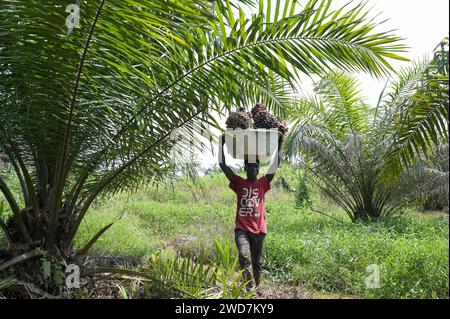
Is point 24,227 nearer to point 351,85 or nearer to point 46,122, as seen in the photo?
point 46,122

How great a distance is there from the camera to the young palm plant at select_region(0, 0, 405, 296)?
122 inches

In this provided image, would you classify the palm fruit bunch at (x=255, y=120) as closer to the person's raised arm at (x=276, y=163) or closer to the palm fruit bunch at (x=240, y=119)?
the palm fruit bunch at (x=240, y=119)

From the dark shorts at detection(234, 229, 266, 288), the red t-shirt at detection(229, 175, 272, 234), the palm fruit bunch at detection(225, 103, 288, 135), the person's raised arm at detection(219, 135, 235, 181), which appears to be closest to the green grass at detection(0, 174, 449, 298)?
the dark shorts at detection(234, 229, 266, 288)

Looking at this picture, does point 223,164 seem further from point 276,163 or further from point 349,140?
point 349,140

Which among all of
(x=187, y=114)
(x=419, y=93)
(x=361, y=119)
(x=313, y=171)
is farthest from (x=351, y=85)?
(x=187, y=114)

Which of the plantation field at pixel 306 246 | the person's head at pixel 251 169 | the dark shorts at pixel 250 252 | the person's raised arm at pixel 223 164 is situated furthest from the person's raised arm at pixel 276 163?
the plantation field at pixel 306 246

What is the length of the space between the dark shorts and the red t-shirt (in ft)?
0.18

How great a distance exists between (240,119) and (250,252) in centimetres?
117

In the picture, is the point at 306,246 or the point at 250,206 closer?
the point at 250,206

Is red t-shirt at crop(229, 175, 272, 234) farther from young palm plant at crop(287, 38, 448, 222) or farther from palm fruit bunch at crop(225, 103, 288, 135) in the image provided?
young palm plant at crop(287, 38, 448, 222)

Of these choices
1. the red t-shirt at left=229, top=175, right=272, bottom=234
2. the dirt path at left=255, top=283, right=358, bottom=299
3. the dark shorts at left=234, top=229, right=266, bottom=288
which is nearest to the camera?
the dark shorts at left=234, top=229, right=266, bottom=288

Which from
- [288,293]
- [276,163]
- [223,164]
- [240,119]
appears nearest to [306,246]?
[288,293]

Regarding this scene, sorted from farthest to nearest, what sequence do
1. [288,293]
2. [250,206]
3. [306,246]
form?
[306,246], [288,293], [250,206]

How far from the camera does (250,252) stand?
449 cm
